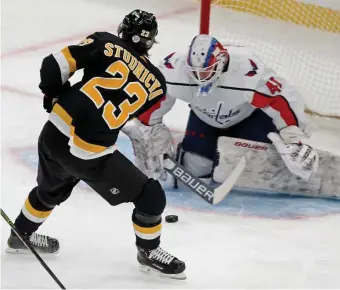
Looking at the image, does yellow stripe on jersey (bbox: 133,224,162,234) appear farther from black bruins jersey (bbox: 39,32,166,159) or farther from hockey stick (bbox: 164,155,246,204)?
hockey stick (bbox: 164,155,246,204)

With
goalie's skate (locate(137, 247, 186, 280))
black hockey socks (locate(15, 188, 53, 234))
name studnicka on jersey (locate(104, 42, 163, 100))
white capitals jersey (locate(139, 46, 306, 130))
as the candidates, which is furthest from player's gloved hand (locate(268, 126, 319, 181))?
black hockey socks (locate(15, 188, 53, 234))

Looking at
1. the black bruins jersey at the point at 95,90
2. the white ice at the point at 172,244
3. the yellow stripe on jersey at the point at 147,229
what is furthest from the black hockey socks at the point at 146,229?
the black bruins jersey at the point at 95,90

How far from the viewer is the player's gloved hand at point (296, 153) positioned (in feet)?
10.4

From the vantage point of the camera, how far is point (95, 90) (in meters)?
2.33

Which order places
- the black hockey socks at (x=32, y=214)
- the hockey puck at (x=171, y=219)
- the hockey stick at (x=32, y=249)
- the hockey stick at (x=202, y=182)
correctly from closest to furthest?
the hockey stick at (x=32, y=249) → the black hockey socks at (x=32, y=214) → the hockey puck at (x=171, y=219) → the hockey stick at (x=202, y=182)

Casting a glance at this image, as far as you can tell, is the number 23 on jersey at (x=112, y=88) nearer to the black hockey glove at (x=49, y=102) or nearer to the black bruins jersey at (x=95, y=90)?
the black bruins jersey at (x=95, y=90)

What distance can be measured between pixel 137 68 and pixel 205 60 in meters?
0.65

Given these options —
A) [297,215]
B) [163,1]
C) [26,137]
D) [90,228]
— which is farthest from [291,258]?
[163,1]

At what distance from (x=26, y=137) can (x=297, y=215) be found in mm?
1292

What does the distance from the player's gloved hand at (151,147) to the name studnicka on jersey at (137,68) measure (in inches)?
31.2

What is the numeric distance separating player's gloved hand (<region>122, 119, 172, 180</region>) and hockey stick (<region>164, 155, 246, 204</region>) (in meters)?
0.03

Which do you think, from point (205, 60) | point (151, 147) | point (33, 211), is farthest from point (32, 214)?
point (205, 60)

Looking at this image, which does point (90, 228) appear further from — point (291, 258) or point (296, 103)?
point (296, 103)

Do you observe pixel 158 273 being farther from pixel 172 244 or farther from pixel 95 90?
pixel 95 90
